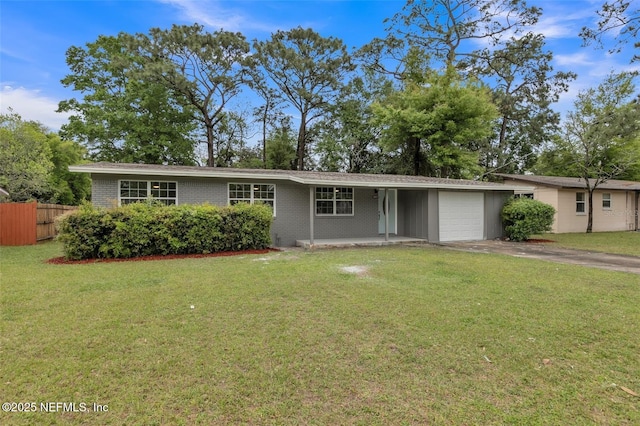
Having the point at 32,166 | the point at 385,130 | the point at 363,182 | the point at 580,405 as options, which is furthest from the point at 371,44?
the point at 580,405

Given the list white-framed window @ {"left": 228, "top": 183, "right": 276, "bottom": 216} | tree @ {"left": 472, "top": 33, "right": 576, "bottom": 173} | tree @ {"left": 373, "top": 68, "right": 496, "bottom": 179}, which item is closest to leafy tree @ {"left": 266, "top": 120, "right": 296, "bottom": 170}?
tree @ {"left": 373, "top": 68, "right": 496, "bottom": 179}

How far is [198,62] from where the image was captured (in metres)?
22.5

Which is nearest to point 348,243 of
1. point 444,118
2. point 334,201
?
point 334,201

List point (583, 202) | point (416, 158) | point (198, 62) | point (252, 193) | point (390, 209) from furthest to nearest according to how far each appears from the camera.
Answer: point (416, 158) < point (198, 62) < point (583, 202) < point (390, 209) < point (252, 193)

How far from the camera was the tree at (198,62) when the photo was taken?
70.4ft

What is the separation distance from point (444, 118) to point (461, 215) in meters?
9.15

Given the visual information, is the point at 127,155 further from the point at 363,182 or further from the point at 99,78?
the point at 363,182

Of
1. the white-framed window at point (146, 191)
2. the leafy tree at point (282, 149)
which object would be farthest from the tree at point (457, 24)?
the white-framed window at point (146, 191)

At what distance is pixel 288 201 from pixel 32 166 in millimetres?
16422

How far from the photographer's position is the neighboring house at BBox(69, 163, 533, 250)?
1068 cm

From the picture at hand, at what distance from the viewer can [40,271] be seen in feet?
22.9

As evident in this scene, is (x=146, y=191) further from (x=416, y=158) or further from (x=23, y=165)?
(x=416, y=158)

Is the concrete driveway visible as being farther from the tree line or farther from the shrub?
the tree line

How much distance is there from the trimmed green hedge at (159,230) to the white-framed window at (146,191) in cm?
89
